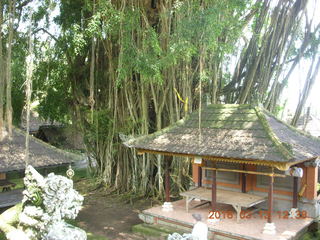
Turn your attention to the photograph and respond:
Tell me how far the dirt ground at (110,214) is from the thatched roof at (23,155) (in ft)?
5.46

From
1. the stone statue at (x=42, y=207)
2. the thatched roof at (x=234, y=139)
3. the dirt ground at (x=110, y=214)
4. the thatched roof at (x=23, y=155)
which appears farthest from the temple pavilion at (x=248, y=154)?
the stone statue at (x=42, y=207)

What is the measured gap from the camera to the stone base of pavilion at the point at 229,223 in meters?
6.45

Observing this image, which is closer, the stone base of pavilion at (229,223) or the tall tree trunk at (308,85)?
the stone base of pavilion at (229,223)

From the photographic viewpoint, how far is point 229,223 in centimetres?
700

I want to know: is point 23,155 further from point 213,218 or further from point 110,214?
point 213,218

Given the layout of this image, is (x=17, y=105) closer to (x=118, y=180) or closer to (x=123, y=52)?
(x=118, y=180)

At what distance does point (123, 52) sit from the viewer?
29.7 ft

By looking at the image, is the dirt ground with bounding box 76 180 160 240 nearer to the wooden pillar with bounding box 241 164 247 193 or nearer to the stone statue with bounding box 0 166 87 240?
the stone statue with bounding box 0 166 87 240

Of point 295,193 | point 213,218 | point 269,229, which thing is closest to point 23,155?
point 213,218

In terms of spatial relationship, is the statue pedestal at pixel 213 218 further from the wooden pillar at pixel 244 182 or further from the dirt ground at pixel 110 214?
the dirt ground at pixel 110 214

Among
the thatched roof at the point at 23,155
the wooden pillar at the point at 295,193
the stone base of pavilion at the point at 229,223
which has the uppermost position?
the thatched roof at the point at 23,155

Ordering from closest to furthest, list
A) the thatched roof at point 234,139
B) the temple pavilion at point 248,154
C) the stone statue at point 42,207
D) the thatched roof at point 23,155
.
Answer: the stone statue at point 42,207 < the thatched roof at point 234,139 < the temple pavilion at point 248,154 < the thatched roof at point 23,155

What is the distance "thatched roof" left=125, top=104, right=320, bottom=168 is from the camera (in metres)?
6.35

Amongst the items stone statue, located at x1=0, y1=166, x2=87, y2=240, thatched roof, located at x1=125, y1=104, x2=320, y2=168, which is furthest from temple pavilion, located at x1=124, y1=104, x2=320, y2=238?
stone statue, located at x1=0, y1=166, x2=87, y2=240
